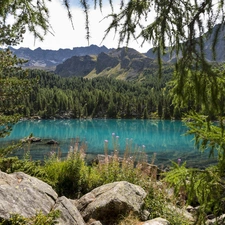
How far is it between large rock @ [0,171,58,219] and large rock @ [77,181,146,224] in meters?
1.01

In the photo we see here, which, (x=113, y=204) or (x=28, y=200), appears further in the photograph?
(x=113, y=204)

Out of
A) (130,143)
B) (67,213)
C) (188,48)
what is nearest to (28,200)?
(67,213)

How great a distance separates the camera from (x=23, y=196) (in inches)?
181

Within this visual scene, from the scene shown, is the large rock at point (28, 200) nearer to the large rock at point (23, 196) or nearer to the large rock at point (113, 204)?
the large rock at point (23, 196)

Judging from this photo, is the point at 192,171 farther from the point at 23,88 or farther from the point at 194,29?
the point at 23,88

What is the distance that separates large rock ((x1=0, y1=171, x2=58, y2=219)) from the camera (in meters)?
4.04

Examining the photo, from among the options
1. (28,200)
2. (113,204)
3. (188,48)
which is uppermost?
(188,48)

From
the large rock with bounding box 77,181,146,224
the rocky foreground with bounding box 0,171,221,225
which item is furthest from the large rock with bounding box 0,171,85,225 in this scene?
the large rock with bounding box 77,181,146,224

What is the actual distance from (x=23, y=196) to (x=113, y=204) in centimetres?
211

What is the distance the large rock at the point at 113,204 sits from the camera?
5.84m

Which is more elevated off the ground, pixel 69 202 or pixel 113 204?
pixel 69 202

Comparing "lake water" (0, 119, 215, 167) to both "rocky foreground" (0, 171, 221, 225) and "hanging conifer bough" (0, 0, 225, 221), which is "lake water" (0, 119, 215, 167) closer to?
"hanging conifer bough" (0, 0, 225, 221)

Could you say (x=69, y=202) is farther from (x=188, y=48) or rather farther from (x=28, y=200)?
(x=188, y=48)

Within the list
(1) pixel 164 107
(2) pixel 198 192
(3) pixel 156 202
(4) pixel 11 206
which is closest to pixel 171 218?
(3) pixel 156 202
